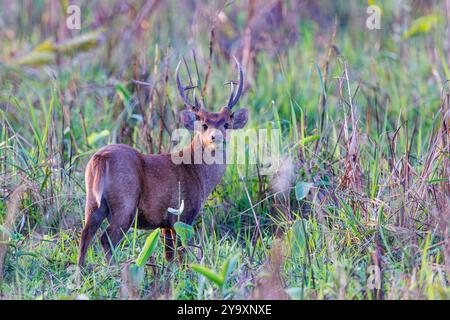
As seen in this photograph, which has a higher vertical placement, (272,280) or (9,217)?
(9,217)

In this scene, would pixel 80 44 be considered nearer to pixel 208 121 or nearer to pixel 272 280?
pixel 208 121

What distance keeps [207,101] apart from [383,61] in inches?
86.0

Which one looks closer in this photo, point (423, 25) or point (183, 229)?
point (183, 229)

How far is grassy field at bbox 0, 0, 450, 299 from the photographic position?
16.0 feet

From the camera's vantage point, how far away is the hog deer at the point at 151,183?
5.23 m

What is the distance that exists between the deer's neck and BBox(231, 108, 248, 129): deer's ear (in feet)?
0.76

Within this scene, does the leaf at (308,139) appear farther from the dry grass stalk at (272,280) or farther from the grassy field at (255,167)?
the dry grass stalk at (272,280)

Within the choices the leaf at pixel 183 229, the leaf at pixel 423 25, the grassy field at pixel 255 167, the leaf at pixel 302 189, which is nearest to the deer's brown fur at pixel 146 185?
the grassy field at pixel 255 167

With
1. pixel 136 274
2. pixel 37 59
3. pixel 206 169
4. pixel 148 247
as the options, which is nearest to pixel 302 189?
pixel 206 169

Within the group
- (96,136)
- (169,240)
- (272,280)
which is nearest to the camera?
(272,280)

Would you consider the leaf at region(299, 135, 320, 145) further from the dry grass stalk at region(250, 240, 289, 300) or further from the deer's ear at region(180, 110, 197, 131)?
the dry grass stalk at region(250, 240, 289, 300)

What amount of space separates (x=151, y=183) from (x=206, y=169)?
598 mm

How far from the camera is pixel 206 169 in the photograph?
6008 millimetres
